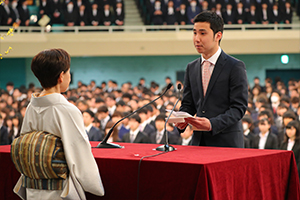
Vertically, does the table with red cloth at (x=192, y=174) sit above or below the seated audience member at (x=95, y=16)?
below

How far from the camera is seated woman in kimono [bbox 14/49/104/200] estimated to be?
188 cm

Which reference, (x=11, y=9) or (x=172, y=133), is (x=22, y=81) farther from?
(x=172, y=133)

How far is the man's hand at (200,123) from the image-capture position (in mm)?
2330

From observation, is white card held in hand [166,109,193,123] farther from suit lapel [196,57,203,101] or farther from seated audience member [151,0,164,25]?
seated audience member [151,0,164,25]

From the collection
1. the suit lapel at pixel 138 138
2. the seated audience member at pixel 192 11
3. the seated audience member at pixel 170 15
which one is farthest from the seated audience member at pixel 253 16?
the suit lapel at pixel 138 138

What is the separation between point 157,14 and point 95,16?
2.00m

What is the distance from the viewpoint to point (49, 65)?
1923 mm

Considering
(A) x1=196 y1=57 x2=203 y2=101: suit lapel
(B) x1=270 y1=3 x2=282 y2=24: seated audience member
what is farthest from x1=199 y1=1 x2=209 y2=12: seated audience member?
(A) x1=196 y1=57 x2=203 y2=101: suit lapel

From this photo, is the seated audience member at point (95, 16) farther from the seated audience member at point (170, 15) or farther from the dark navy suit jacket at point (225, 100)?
the dark navy suit jacket at point (225, 100)

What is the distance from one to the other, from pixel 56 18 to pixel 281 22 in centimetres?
758

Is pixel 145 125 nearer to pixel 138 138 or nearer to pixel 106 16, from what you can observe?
pixel 138 138

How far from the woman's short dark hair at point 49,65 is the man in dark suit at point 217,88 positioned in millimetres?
888

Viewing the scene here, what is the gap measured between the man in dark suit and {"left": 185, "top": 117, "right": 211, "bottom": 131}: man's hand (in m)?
0.11

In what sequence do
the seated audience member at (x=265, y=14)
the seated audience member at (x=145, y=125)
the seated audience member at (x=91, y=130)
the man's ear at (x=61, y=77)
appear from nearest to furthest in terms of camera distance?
1. the man's ear at (x=61, y=77)
2. the seated audience member at (x=91, y=130)
3. the seated audience member at (x=145, y=125)
4. the seated audience member at (x=265, y=14)
